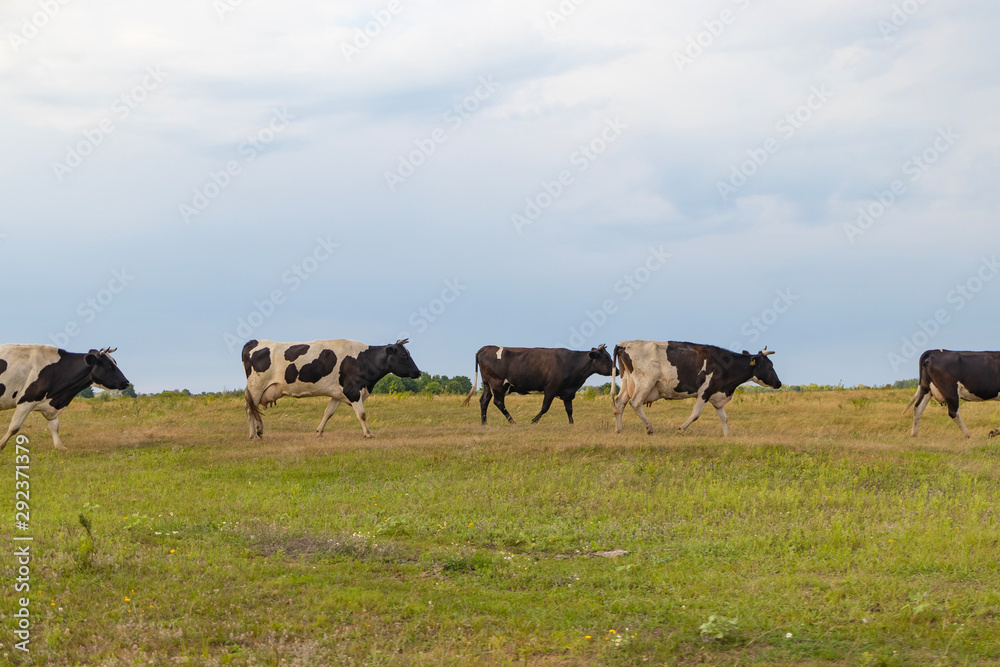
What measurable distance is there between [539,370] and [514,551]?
1550 centimetres

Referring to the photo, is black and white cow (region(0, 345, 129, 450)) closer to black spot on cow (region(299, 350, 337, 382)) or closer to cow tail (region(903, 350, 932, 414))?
black spot on cow (region(299, 350, 337, 382))

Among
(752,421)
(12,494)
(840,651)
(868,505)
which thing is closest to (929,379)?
(752,421)

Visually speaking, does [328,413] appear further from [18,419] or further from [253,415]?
[18,419]

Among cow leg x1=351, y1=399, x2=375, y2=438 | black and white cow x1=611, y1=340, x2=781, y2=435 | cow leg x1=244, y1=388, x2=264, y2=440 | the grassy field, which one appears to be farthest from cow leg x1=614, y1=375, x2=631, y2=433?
cow leg x1=244, y1=388, x2=264, y2=440

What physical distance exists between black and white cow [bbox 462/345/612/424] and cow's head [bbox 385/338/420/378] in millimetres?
2671

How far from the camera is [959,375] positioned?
2442cm

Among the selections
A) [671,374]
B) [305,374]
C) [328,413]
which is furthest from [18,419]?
[671,374]

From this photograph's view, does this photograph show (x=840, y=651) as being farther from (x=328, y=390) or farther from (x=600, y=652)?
(x=328, y=390)

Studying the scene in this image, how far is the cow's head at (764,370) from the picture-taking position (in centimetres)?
2519

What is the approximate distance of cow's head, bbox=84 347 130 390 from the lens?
2228 centimetres

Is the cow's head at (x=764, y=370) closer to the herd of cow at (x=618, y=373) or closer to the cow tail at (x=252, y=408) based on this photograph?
the herd of cow at (x=618, y=373)

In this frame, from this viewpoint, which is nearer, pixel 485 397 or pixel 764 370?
pixel 764 370

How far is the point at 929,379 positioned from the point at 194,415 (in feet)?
75.7

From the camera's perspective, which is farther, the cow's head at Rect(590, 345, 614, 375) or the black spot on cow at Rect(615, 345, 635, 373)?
the cow's head at Rect(590, 345, 614, 375)
